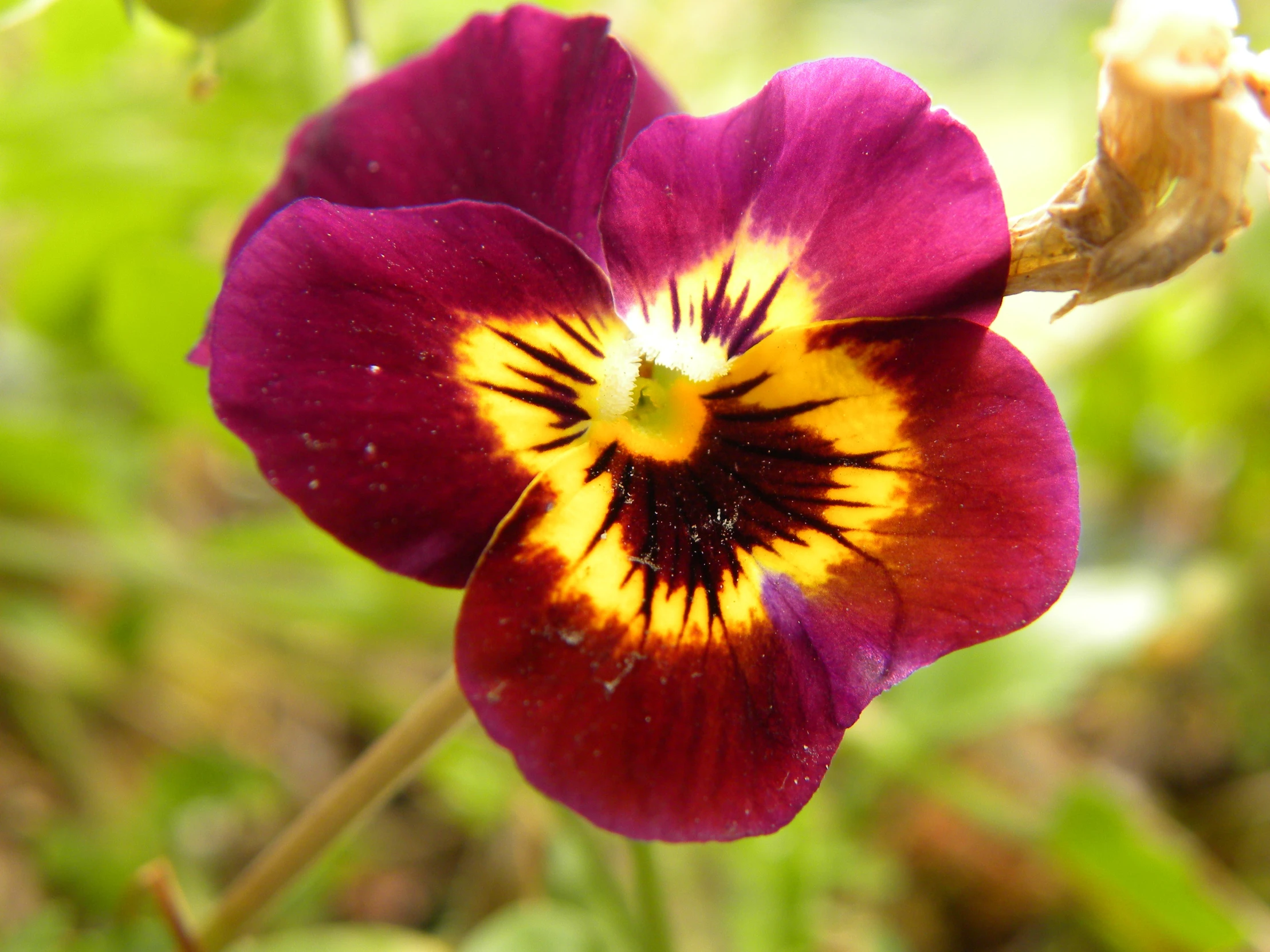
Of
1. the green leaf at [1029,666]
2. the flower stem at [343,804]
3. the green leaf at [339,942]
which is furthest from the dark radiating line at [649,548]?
the green leaf at [1029,666]

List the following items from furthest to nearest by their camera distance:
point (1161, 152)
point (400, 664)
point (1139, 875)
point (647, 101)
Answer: point (400, 664), point (1139, 875), point (647, 101), point (1161, 152)

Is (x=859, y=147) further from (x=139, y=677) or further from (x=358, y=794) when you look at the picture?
(x=139, y=677)

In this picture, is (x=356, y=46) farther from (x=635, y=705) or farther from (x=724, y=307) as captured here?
(x=635, y=705)

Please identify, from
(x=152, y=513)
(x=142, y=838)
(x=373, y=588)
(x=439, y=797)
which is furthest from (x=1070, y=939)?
(x=152, y=513)

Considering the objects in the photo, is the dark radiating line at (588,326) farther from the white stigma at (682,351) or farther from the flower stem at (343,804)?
the flower stem at (343,804)

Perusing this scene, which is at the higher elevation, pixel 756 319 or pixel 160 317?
pixel 756 319

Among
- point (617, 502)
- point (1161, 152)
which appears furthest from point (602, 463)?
point (1161, 152)
